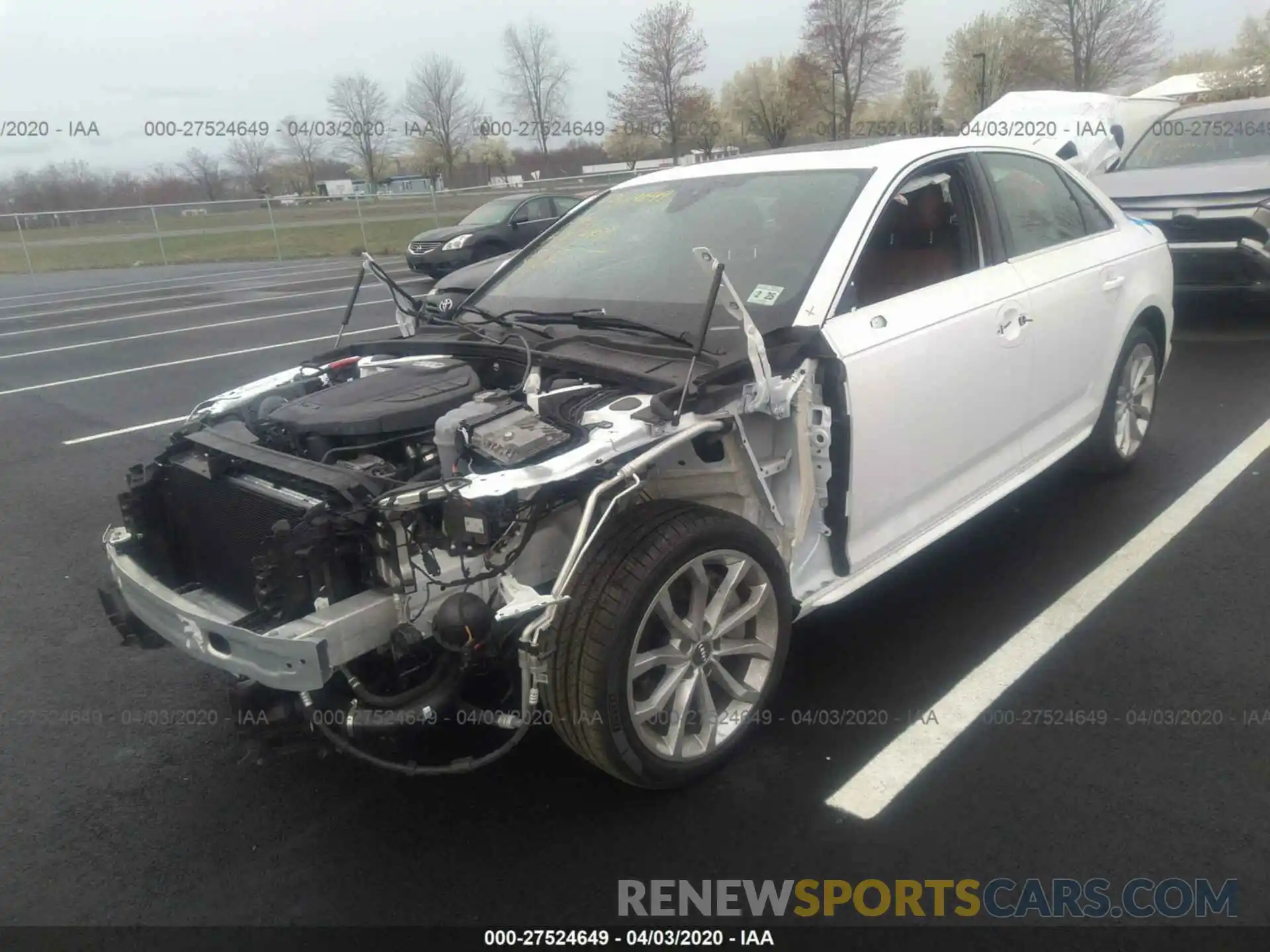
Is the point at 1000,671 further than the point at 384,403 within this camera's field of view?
Yes

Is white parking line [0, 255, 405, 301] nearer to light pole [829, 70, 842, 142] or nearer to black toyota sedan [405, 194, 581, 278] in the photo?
black toyota sedan [405, 194, 581, 278]

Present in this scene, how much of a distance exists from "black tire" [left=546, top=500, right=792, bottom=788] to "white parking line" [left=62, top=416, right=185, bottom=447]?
543cm

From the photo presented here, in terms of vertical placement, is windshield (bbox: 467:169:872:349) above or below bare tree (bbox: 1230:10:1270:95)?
below

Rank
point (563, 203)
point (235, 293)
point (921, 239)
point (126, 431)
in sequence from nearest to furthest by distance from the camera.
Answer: point (921, 239) < point (126, 431) < point (235, 293) < point (563, 203)

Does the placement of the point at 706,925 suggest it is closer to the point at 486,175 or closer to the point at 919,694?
the point at 919,694

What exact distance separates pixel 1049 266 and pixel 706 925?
3046 millimetres

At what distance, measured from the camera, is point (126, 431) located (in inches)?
282

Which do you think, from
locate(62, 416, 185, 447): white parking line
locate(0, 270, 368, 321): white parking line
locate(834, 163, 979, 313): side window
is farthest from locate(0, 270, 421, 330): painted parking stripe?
locate(834, 163, 979, 313): side window

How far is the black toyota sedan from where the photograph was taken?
16344 mm

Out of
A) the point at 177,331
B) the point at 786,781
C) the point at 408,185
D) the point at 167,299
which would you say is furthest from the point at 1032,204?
the point at 408,185

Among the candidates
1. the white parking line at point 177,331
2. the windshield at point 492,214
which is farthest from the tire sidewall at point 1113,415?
the windshield at point 492,214

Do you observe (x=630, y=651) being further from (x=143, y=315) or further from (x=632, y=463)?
(x=143, y=315)

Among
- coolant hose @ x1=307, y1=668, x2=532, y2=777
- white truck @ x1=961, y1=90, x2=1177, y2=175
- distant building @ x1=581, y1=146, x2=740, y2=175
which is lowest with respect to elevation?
→ coolant hose @ x1=307, y1=668, x2=532, y2=777

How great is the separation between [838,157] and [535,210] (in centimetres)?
1437
